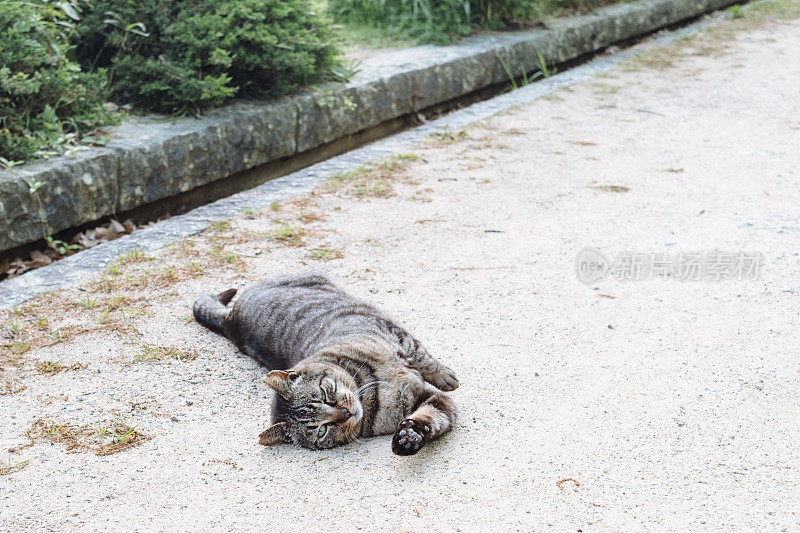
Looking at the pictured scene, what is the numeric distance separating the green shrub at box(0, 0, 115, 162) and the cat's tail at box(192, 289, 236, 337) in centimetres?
163

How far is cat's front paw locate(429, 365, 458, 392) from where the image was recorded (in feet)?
9.57

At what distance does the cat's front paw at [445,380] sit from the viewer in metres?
2.92

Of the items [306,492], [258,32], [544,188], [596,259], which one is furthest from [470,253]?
[258,32]

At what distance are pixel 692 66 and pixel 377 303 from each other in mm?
6201

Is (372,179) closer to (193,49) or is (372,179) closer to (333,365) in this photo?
(193,49)

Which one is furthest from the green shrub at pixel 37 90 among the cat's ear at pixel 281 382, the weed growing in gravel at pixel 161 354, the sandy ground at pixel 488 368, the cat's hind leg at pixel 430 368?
the cat's hind leg at pixel 430 368

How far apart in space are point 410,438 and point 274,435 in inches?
18.8

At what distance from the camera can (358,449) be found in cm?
269

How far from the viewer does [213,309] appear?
3459mm

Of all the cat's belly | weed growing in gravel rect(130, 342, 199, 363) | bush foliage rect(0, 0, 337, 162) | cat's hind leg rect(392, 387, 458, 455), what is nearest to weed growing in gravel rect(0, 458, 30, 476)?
weed growing in gravel rect(130, 342, 199, 363)

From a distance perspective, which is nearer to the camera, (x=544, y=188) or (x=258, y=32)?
(x=544, y=188)

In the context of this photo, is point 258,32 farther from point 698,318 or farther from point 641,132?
point 698,318

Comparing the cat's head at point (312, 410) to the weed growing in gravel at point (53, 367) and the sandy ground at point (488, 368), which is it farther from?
the weed growing in gravel at point (53, 367)

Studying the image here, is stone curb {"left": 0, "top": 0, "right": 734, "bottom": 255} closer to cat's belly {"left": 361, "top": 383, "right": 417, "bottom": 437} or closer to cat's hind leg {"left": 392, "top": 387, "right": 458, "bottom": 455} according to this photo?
cat's belly {"left": 361, "top": 383, "right": 417, "bottom": 437}
